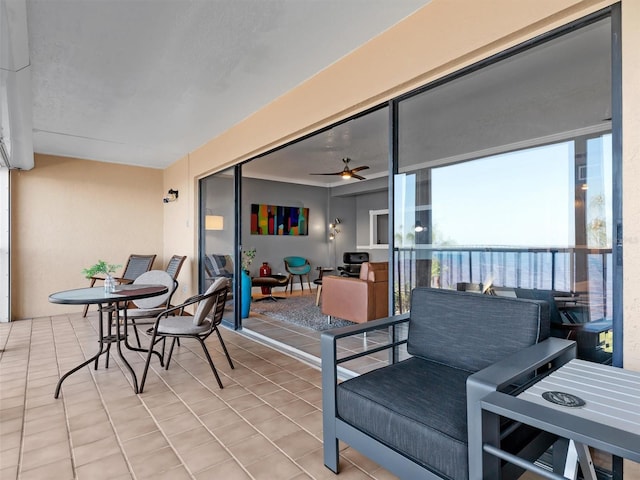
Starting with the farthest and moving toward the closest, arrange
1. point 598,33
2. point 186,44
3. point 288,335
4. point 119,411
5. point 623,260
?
point 288,335
point 186,44
point 119,411
point 598,33
point 623,260

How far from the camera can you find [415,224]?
240cm

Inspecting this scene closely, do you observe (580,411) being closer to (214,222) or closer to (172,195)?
(214,222)

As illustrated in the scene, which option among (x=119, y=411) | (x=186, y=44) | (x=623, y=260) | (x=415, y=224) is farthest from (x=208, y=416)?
(x=186, y=44)

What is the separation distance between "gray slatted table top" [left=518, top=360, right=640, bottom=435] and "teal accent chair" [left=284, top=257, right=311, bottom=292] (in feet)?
22.2

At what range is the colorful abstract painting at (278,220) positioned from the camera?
777 cm

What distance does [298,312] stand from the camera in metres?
5.59

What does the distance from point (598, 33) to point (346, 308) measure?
3.47 m

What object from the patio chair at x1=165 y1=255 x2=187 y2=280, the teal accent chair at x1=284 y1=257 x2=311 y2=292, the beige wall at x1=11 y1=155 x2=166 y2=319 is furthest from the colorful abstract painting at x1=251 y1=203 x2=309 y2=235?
the patio chair at x1=165 y1=255 x2=187 y2=280

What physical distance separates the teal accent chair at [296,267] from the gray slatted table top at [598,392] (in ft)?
22.2

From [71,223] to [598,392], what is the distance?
6.61 meters

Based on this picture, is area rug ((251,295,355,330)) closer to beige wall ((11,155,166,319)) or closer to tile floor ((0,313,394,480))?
tile floor ((0,313,394,480))

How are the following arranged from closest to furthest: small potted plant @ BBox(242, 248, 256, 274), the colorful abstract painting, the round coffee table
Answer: the round coffee table
small potted plant @ BBox(242, 248, 256, 274)
the colorful abstract painting

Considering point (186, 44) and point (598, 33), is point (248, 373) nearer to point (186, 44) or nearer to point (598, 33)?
point (186, 44)

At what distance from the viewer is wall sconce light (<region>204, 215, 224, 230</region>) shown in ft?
16.2
